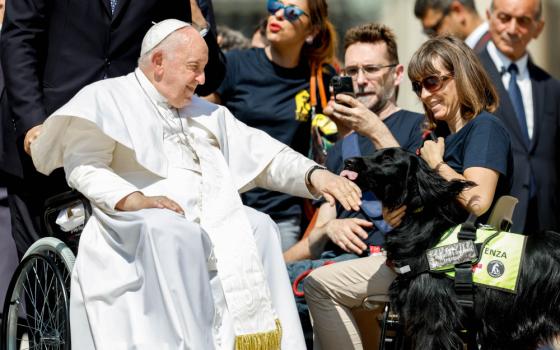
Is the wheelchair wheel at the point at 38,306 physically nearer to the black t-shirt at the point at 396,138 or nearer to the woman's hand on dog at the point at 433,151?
the black t-shirt at the point at 396,138

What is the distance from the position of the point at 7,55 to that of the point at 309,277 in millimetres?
1998

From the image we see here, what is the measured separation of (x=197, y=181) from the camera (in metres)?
5.95

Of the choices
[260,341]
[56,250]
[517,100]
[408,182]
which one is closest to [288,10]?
[517,100]

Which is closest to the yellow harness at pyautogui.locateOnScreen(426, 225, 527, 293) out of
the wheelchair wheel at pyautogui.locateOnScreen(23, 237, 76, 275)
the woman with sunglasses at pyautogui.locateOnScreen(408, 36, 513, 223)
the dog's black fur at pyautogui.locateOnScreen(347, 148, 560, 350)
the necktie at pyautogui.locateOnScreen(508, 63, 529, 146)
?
the dog's black fur at pyautogui.locateOnScreen(347, 148, 560, 350)

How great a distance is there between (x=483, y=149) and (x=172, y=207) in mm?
1619

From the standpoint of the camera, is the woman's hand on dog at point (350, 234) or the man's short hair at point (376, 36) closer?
the woman's hand on dog at point (350, 234)

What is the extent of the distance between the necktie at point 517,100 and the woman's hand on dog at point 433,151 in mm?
2108

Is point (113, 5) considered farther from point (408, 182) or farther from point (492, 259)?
point (492, 259)

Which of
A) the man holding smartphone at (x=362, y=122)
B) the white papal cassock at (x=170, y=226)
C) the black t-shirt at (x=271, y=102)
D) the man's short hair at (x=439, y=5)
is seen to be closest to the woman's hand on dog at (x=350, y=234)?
the man holding smartphone at (x=362, y=122)

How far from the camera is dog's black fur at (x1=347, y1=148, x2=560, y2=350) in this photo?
5605 millimetres

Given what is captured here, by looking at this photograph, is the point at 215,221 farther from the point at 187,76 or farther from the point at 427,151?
the point at 427,151

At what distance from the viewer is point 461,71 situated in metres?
6.21

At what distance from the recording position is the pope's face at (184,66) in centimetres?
588

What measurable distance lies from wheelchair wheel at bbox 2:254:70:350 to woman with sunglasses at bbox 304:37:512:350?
1347 millimetres
